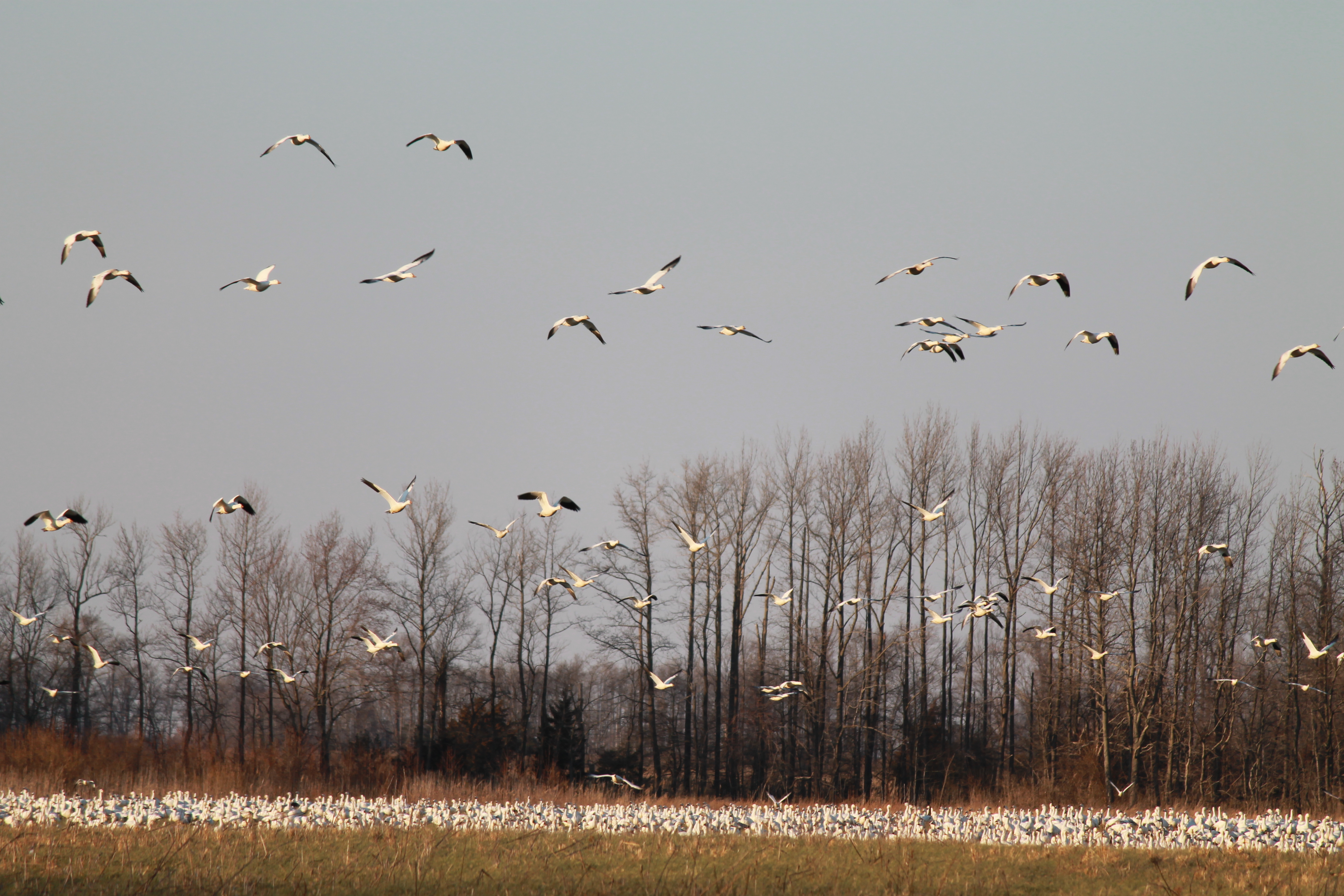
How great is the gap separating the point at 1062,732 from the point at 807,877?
114 feet

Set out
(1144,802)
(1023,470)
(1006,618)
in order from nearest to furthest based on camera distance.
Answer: (1144,802) < (1006,618) < (1023,470)

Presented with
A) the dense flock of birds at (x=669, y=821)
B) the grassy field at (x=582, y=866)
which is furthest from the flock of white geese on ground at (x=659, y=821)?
the grassy field at (x=582, y=866)

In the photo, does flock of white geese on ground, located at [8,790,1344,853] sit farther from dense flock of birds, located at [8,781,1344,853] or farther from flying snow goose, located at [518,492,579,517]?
flying snow goose, located at [518,492,579,517]

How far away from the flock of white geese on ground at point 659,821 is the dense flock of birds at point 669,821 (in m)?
0.05

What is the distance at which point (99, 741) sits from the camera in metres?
28.5

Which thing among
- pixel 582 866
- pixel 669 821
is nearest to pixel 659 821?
pixel 669 821

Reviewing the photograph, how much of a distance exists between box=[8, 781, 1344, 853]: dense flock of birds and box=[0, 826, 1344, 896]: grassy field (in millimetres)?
1465

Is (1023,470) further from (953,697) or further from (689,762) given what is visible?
(689,762)

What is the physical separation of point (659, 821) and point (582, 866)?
24.8ft

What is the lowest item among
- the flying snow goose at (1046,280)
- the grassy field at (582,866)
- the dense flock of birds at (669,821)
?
the dense flock of birds at (669,821)

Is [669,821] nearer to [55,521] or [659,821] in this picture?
[659,821]

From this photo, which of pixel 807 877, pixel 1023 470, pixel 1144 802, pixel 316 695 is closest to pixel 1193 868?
pixel 807 877

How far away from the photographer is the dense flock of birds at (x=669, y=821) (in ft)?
61.0

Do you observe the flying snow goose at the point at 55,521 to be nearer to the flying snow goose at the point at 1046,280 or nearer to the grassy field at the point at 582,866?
the grassy field at the point at 582,866
